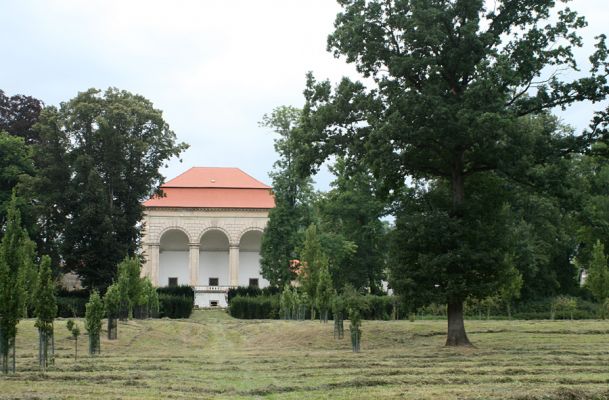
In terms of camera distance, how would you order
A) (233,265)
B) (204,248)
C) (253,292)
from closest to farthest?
(253,292) → (233,265) → (204,248)

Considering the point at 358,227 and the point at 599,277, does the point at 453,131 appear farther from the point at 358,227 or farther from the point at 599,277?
the point at 358,227

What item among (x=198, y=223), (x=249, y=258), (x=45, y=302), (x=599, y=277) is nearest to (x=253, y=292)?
(x=198, y=223)

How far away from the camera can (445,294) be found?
19922mm

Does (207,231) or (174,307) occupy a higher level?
(207,231)

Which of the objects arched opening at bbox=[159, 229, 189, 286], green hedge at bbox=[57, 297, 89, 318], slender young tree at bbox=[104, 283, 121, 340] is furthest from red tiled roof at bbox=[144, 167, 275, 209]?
slender young tree at bbox=[104, 283, 121, 340]

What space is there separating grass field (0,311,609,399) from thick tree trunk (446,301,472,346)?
68 cm

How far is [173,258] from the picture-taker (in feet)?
205

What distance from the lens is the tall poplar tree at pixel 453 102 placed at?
740 inches

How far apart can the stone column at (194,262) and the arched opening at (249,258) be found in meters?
4.00

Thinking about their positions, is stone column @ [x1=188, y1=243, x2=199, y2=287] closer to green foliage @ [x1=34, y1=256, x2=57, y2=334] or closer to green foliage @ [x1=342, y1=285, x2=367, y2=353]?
green foliage @ [x1=342, y1=285, x2=367, y2=353]

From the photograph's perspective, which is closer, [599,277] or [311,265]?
[311,265]

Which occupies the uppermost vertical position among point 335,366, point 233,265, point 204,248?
point 204,248

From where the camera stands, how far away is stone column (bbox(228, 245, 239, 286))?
195 feet

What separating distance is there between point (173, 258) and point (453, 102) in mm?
46245
